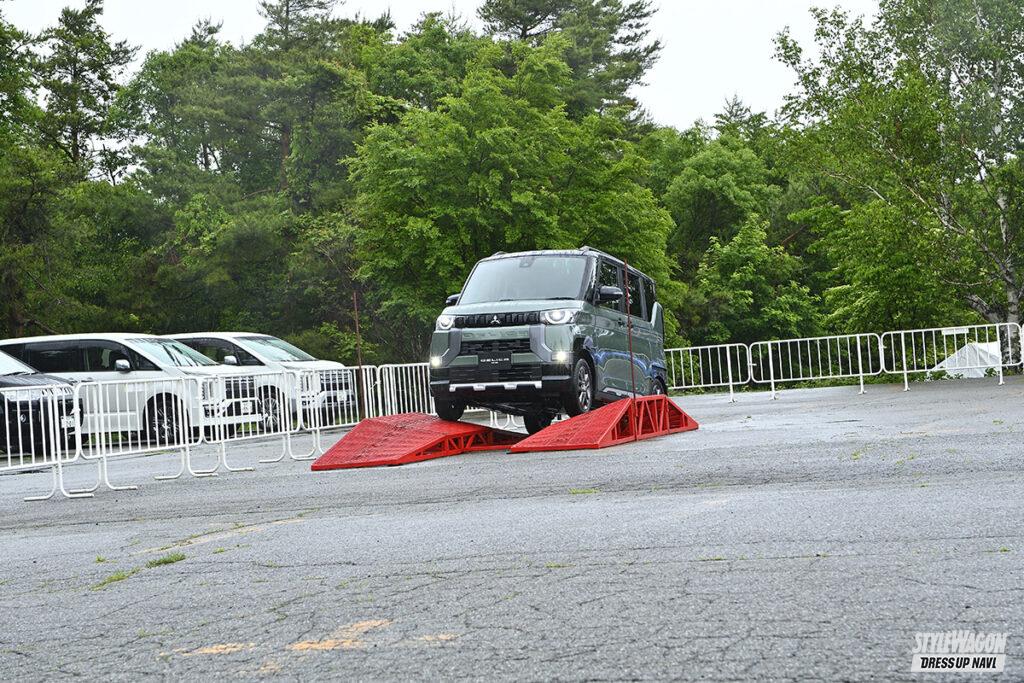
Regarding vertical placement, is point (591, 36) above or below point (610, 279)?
above

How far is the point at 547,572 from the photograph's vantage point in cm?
632

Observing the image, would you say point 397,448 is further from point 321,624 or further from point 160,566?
point 321,624

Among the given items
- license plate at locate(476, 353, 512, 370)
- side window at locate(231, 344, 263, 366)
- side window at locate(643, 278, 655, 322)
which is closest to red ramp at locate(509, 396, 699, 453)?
license plate at locate(476, 353, 512, 370)

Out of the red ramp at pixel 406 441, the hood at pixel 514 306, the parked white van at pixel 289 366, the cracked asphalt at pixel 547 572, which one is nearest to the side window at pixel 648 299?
the hood at pixel 514 306

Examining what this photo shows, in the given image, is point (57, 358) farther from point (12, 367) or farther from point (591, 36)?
point (591, 36)

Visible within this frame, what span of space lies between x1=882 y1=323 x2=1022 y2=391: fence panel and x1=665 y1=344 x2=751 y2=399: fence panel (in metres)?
3.34

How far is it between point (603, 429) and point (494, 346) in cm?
214

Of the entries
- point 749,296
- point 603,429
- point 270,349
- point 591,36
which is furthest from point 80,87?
point 603,429

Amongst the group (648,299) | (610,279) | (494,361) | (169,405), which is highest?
(610,279)

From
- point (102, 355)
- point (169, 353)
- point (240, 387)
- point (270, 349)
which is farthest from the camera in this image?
point (270, 349)

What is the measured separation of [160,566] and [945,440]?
309 inches

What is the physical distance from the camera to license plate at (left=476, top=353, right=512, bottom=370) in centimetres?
1605

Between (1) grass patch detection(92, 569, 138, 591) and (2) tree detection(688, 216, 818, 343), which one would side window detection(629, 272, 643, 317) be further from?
(2) tree detection(688, 216, 818, 343)

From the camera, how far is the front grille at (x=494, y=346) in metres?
16.0
